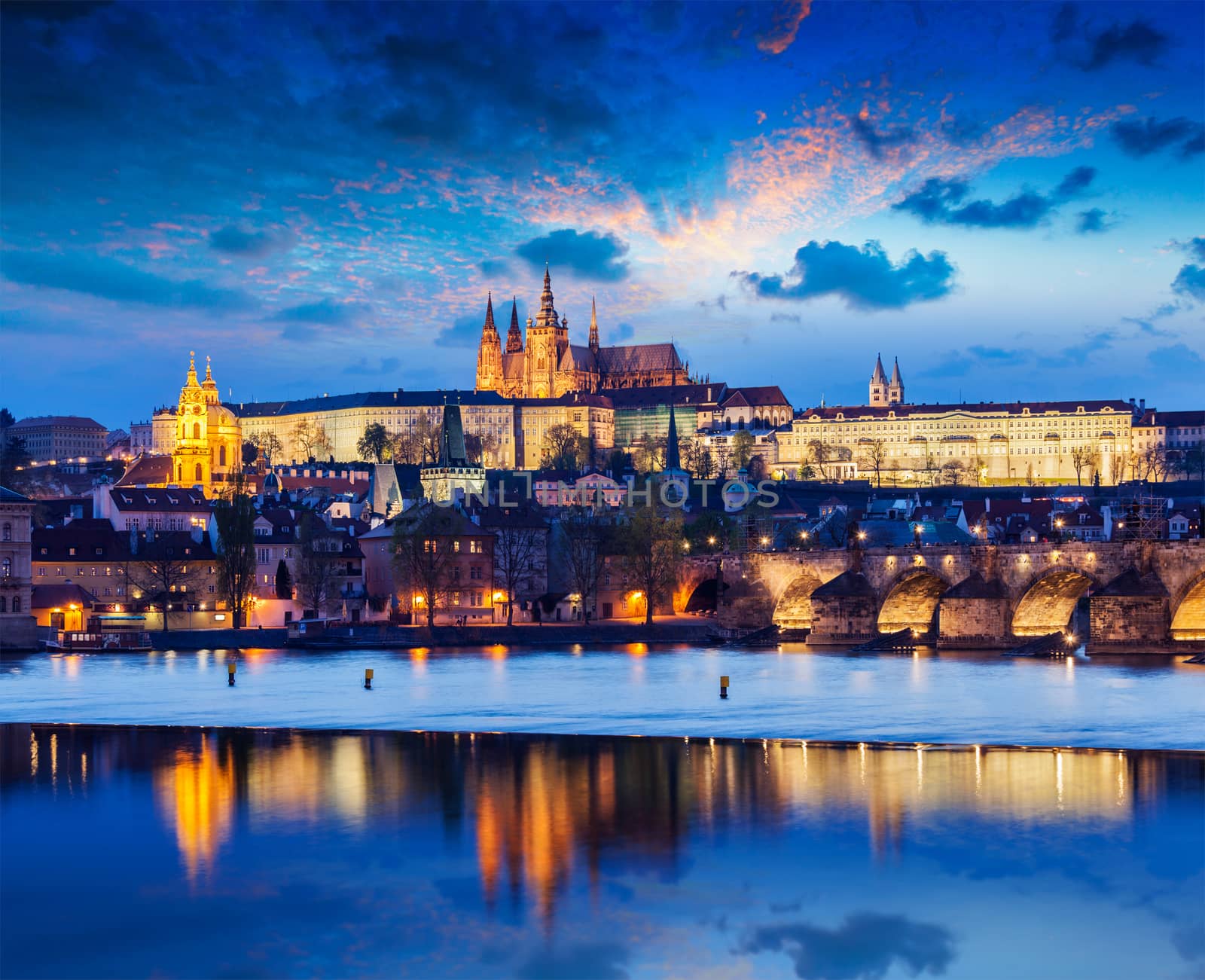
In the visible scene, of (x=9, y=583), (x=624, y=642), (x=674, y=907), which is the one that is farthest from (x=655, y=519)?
(x=674, y=907)

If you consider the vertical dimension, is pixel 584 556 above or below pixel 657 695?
above

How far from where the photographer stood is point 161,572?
67.6 meters

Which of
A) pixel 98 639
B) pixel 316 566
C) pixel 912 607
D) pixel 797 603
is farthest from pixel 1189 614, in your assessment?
pixel 98 639

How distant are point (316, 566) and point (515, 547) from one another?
9.13 meters

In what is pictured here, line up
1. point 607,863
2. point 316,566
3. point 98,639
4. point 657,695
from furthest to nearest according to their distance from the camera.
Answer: point 316,566 → point 98,639 → point 657,695 → point 607,863

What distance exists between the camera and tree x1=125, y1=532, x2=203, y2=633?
67188 mm

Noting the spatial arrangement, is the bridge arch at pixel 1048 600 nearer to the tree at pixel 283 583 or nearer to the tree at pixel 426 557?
the tree at pixel 426 557

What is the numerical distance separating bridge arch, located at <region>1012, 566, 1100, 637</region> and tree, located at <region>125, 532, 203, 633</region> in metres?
33.5

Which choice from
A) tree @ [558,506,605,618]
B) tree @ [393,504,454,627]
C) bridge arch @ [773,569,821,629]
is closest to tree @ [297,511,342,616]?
tree @ [393,504,454,627]

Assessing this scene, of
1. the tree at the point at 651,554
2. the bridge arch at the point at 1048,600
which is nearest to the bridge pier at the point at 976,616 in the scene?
the bridge arch at the point at 1048,600

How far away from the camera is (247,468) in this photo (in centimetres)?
15638

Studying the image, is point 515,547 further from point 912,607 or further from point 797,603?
point 912,607

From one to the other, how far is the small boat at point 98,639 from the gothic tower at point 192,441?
208 feet

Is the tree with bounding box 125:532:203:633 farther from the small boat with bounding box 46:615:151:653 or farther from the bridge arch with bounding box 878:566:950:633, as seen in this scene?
the bridge arch with bounding box 878:566:950:633
